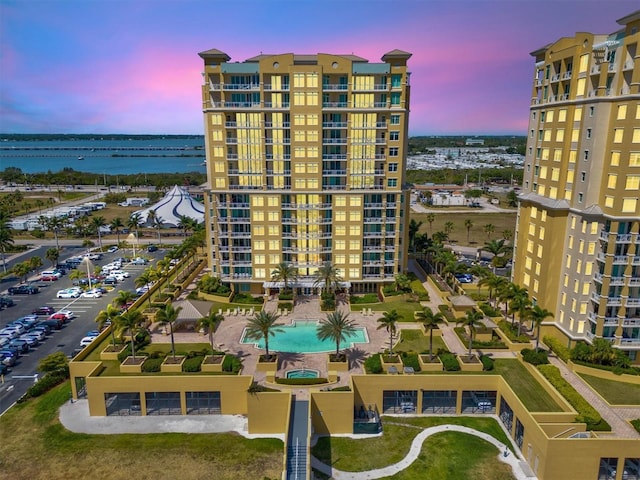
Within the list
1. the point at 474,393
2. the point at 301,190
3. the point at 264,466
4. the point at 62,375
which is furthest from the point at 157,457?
the point at 301,190

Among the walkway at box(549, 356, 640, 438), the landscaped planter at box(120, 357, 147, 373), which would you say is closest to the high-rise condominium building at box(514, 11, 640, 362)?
the walkway at box(549, 356, 640, 438)

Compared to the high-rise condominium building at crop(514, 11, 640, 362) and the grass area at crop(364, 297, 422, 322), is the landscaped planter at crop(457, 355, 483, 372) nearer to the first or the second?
the high-rise condominium building at crop(514, 11, 640, 362)

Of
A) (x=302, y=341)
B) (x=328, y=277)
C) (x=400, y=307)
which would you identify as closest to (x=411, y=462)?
(x=302, y=341)

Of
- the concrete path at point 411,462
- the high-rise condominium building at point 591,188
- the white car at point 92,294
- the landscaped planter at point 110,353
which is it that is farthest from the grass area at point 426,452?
the white car at point 92,294

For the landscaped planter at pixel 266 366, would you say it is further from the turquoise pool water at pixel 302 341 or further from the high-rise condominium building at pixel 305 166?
the high-rise condominium building at pixel 305 166

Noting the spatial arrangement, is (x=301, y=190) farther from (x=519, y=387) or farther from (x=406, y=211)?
(x=519, y=387)
